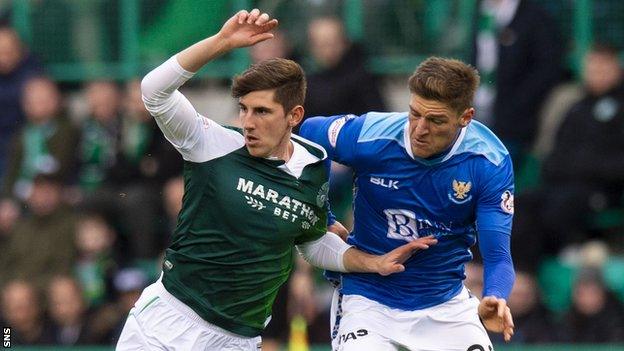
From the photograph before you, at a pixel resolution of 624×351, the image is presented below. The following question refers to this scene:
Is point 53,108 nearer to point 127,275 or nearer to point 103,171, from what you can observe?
point 103,171

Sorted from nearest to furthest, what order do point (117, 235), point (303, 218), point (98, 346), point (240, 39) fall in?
point (240, 39), point (303, 218), point (98, 346), point (117, 235)

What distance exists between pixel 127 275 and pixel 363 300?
5.84m

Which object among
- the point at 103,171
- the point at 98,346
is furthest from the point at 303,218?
the point at 103,171

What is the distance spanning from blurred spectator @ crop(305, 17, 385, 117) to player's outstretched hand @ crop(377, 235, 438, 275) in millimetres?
5188

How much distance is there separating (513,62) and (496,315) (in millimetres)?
6365

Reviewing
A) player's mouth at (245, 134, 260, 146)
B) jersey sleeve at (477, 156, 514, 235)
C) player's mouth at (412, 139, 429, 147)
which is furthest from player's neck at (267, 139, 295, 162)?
jersey sleeve at (477, 156, 514, 235)

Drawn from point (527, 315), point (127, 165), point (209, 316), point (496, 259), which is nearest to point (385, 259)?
point (496, 259)

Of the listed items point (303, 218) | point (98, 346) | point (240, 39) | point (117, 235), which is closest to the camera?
point (240, 39)

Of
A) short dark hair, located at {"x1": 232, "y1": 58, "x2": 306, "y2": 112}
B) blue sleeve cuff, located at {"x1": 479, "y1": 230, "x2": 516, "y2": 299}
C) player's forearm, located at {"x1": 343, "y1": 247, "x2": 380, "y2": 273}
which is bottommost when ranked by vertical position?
player's forearm, located at {"x1": 343, "y1": 247, "x2": 380, "y2": 273}

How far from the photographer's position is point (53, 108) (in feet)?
47.3

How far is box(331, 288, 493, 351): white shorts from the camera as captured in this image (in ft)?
27.1

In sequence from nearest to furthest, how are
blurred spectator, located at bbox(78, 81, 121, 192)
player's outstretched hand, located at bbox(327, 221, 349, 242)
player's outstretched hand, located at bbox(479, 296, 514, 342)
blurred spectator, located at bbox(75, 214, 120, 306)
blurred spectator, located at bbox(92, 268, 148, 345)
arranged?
player's outstretched hand, located at bbox(479, 296, 514, 342)
player's outstretched hand, located at bbox(327, 221, 349, 242)
blurred spectator, located at bbox(92, 268, 148, 345)
blurred spectator, located at bbox(75, 214, 120, 306)
blurred spectator, located at bbox(78, 81, 121, 192)

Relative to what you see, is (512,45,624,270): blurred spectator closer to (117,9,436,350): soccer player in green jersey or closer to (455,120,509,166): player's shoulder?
(455,120,509,166): player's shoulder

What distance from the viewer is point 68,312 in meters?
13.7
